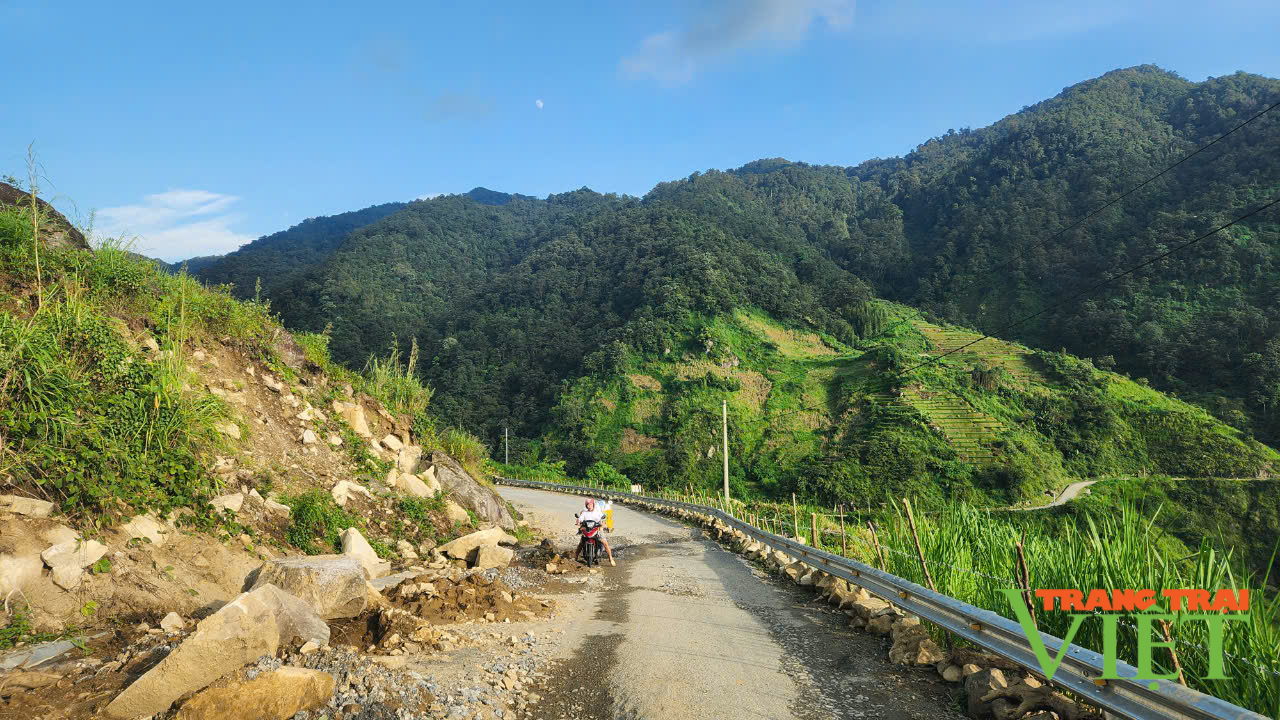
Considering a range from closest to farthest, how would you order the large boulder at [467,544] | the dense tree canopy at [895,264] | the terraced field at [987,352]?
the large boulder at [467,544] → the terraced field at [987,352] → the dense tree canopy at [895,264]

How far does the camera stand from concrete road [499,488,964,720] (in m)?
4.46

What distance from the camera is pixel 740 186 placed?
15050cm

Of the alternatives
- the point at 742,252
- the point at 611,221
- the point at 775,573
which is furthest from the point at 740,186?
the point at 775,573

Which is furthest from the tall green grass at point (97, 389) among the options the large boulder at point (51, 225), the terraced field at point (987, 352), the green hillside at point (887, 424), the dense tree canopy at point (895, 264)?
the terraced field at point (987, 352)

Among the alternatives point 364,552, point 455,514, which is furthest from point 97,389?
point 455,514

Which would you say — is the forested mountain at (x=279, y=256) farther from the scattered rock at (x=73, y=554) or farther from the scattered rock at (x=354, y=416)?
the scattered rock at (x=73, y=554)

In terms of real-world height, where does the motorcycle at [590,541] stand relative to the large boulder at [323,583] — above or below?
below

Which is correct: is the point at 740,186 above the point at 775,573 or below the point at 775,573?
above

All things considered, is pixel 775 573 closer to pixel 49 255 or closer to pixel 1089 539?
pixel 1089 539

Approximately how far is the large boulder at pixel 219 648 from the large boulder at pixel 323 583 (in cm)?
79

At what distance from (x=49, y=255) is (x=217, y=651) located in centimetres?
748

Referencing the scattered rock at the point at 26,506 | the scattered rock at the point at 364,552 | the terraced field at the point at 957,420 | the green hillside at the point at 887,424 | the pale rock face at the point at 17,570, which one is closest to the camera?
the pale rock face at the point at 17,570

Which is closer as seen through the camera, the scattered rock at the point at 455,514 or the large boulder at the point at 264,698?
the large boulder at the point at 264,698

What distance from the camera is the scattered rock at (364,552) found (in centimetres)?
840
